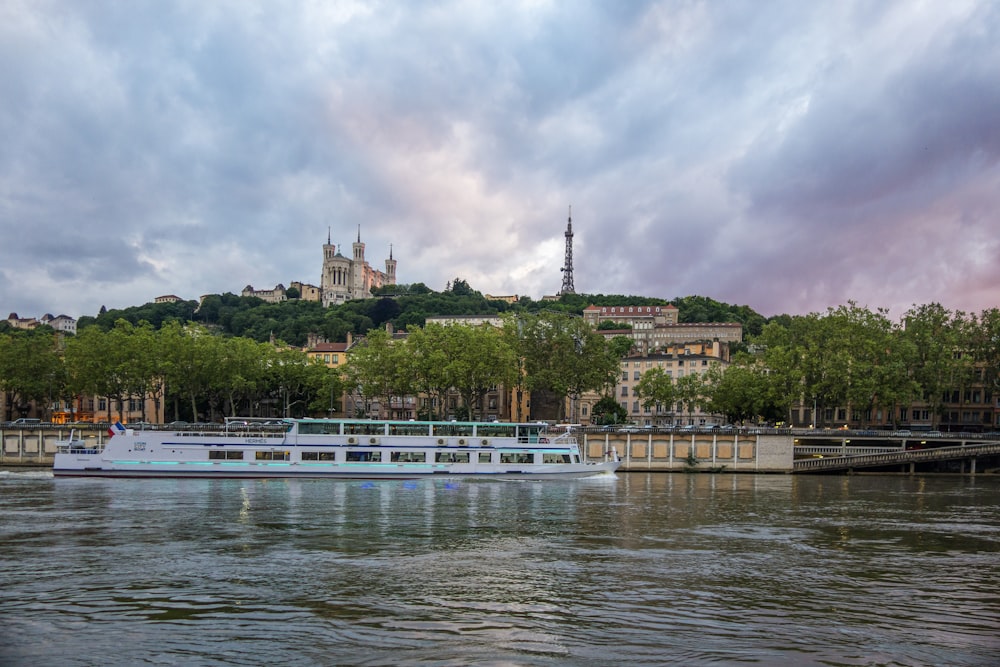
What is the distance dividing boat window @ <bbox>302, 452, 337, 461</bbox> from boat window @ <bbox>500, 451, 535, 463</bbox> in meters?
14.8

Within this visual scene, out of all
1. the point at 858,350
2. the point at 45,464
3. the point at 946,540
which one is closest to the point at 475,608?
the point at 946,540

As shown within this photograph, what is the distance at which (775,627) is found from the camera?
86.2 feet

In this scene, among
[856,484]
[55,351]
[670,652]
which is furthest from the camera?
[55,351]

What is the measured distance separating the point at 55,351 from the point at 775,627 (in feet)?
371

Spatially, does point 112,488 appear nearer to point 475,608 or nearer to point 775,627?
point 475,608

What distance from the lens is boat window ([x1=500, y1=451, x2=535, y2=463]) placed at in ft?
→ 256

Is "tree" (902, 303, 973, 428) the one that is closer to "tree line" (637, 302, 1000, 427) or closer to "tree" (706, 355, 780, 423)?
"tree line" (637, 302, 1000, 427)

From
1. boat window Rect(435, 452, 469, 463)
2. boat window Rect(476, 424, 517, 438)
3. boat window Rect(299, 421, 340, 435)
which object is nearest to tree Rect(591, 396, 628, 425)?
boat window Rect(476, 424, 517, 438)

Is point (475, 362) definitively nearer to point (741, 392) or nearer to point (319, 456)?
point (741, 392)

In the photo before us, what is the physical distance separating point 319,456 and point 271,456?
4129 mm

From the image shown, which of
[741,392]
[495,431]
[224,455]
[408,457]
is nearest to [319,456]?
[408,457]

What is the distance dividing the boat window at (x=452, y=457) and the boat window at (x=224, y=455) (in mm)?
17041

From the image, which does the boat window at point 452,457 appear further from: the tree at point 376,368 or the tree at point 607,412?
the tree at point 607,412

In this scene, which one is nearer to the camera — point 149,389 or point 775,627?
point 775,627
